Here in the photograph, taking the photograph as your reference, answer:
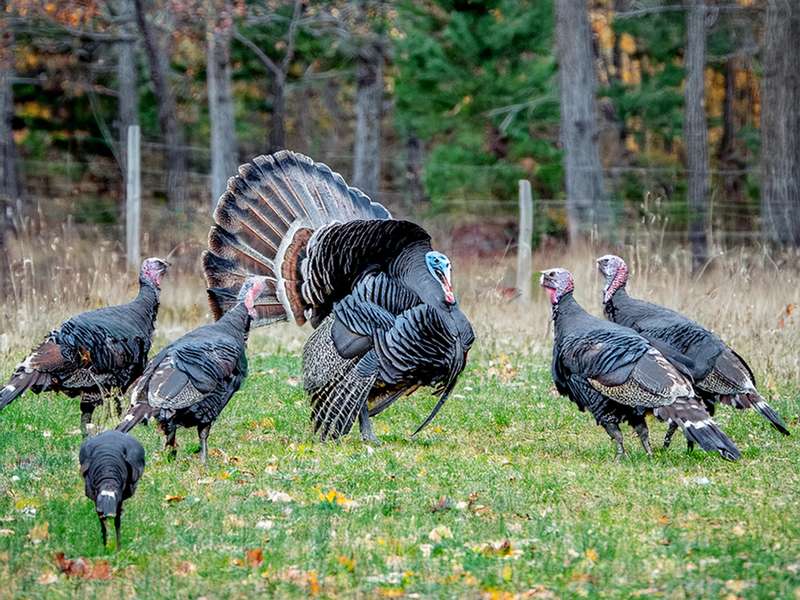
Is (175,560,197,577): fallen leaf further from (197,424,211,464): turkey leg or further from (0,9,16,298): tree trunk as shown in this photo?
(0,9,16,298): tree trunk

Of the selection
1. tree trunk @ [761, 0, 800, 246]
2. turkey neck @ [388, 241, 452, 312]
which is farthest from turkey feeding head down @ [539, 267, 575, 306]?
tree trunk @ [761, 0, 800, 246]

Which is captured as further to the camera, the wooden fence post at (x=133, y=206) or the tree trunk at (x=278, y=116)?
the tree trunk at (x=278, y=116)

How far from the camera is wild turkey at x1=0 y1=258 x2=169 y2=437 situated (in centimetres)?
779

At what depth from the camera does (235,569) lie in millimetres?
5418

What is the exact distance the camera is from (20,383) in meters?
7.67

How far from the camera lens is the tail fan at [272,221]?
9.34 m

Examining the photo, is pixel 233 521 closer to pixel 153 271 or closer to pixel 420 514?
pixel 420 514

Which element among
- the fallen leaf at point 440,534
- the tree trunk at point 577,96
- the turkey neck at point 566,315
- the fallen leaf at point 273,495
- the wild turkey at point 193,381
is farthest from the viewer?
the tree trunk at point 577,96

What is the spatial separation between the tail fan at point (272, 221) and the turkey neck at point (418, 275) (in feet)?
2.29

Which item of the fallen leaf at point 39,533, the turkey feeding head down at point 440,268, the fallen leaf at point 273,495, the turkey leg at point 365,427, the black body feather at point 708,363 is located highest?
the turkey feeding head down at point 440,268

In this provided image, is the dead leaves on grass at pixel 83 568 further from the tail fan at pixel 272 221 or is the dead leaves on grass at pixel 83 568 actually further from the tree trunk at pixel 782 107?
the tree trunk at pixel 782 107

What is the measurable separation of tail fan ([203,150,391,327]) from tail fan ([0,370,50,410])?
6.31ft

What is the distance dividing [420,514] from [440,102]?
54.0ft

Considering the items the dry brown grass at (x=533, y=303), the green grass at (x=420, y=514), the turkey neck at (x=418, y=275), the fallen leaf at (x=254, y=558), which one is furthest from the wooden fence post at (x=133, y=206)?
the fallen leaf at (x=254, y=558)
